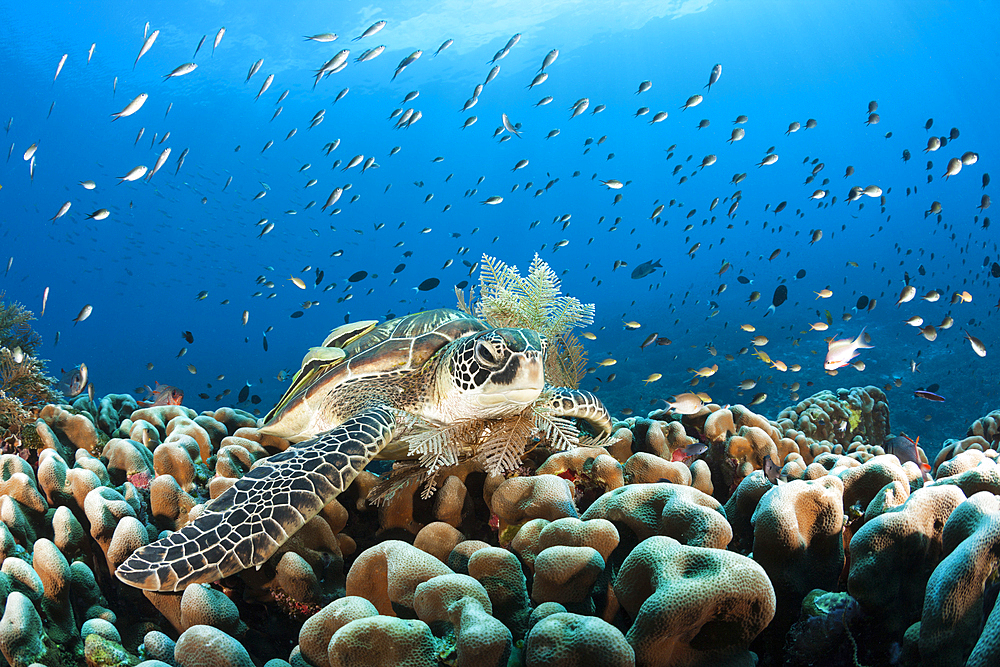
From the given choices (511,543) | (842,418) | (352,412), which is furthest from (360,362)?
(842,418)

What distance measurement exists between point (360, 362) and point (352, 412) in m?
0.38

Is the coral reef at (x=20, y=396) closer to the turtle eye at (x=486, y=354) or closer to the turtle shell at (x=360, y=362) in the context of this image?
the turtle shell at (x=360, y=362)

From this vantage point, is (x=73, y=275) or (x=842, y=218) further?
(x=842, y=218)

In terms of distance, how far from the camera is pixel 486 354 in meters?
2.38

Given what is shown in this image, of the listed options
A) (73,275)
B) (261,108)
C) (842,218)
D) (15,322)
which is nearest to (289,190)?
(261,108)

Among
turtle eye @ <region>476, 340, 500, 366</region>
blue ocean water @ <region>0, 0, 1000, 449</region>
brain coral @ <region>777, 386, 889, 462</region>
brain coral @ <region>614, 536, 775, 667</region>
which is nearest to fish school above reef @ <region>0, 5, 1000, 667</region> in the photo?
brain coral @ <region>614, 536, 775, 667</region>

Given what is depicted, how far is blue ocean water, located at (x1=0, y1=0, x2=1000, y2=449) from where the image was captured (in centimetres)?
4188

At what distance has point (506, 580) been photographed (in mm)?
1457

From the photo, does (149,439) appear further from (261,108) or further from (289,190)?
(289,190)

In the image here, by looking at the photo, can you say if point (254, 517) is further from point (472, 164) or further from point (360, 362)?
point (472, 164)

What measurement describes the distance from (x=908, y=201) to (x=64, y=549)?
127 meters

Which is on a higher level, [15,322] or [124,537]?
[15,322]

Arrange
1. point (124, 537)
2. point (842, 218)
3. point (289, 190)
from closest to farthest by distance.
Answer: point (124, 537), point (289, 190), point (842, 218)

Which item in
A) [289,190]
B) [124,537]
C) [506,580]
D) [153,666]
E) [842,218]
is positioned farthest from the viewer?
[842,218]
